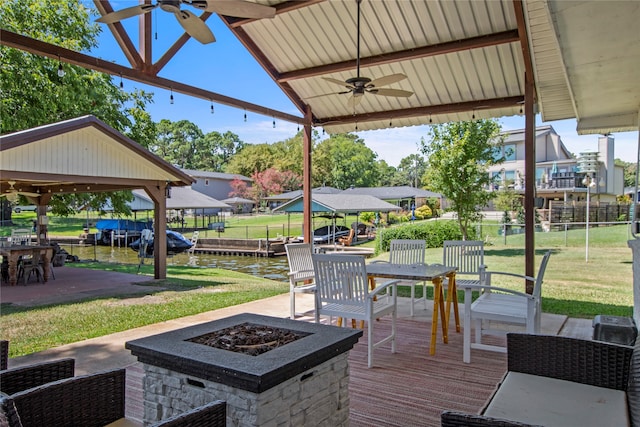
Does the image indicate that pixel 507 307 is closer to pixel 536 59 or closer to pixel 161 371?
pixel 536 59

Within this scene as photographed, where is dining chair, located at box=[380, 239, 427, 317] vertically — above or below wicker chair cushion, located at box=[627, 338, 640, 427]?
above

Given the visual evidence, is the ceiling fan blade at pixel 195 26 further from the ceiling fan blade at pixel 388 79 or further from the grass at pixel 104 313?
the grass at pixel 104 313

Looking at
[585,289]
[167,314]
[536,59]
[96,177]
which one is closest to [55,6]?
[96,177]

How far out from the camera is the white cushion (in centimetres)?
201

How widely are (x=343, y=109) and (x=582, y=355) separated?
6.20m

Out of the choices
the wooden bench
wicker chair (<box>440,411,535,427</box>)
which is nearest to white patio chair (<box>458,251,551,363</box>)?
the wooden bench

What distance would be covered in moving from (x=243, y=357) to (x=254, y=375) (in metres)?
0.27

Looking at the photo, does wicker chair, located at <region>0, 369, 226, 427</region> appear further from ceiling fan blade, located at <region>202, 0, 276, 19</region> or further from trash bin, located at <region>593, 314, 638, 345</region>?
ceiling fan blade, located at <region>202, 0, 276, 19</region>

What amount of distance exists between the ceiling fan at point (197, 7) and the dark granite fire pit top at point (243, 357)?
8.89ft

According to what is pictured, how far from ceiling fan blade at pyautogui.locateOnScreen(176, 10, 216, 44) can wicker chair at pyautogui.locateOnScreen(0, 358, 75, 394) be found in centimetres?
304

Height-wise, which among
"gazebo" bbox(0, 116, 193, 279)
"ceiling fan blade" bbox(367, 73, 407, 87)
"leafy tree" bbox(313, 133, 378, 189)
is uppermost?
"leafy tree" bbox(313, 133, 378, 189)

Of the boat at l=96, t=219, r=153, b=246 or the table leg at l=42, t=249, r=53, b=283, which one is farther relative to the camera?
the boat at l=96, t=219, r=153, b=246

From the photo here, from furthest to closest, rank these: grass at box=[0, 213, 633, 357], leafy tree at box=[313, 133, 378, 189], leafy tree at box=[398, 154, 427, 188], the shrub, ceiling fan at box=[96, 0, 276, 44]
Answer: leafy tree at box=[398, 154, 427, 188]
leafy tree at box=[313, 133, 378, 189]
the shrub
grass at box=[0, 213, 633, 357]
ceiling fan at box=[96, 0, 276, 44]

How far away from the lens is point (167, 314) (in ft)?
19.7
